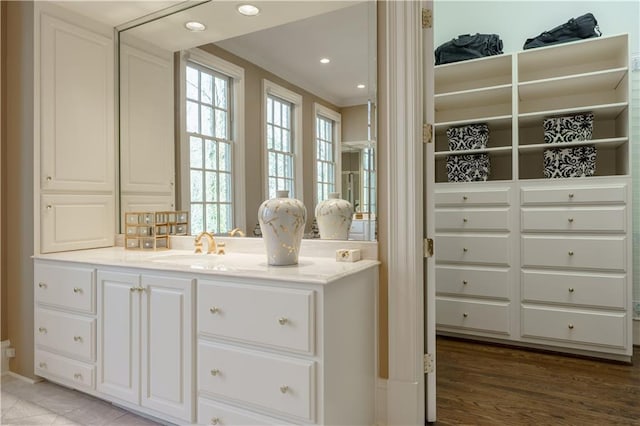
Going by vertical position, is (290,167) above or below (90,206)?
above

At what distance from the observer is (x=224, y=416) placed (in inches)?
68.0

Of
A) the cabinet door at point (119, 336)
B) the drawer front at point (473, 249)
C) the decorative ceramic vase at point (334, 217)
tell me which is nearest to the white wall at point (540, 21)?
the drawer front at point (473, 249)

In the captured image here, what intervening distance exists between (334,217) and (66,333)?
5.37 feet

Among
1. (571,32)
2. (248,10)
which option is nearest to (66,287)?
(248,10)

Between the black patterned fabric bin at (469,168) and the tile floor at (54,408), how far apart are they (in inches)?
106

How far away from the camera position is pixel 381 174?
1.96 metres

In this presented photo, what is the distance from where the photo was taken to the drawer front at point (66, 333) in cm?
217

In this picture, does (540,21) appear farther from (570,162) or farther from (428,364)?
(428,364)

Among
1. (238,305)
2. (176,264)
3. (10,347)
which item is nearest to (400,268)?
(238,305)

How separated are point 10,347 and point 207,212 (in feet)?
5.06

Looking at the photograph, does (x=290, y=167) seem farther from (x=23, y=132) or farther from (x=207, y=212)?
(x=23, y=132)

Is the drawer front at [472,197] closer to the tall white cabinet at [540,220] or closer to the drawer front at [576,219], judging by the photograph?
the tall white cabinet at [540,220]

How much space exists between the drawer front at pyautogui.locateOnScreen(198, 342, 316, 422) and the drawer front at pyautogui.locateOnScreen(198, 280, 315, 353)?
67mm

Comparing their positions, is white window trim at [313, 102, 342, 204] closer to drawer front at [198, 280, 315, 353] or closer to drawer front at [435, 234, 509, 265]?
drawer front at [198, 280, 315, 353]
